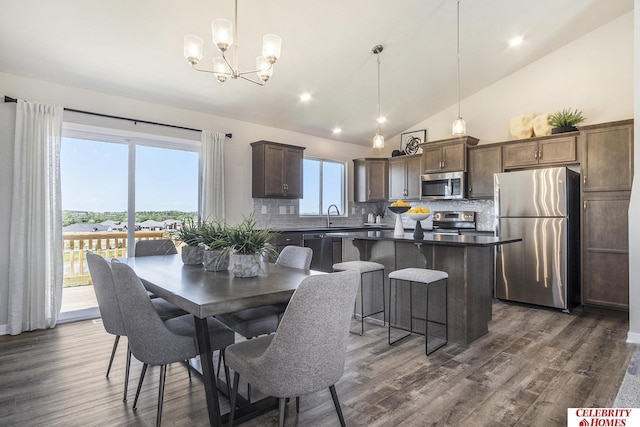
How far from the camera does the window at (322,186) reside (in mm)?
6195

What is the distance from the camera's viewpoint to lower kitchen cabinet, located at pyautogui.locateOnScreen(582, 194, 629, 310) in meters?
4.03

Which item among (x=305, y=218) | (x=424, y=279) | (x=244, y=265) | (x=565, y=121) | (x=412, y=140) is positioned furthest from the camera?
(x=412, y=140)

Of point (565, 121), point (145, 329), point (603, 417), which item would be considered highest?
point (565, 121)

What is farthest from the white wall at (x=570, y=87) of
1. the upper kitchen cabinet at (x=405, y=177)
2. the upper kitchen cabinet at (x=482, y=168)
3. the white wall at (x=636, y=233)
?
the white wall at (x=636, y=233)

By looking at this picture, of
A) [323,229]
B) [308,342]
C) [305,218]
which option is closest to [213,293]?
[308,342]

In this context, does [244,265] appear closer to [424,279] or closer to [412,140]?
[424,279]

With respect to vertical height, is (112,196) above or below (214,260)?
above

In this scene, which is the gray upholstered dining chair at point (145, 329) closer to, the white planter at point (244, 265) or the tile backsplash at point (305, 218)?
the white planter at point (244, 265)

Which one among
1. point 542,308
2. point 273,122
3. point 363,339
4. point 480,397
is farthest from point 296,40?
point 542,308

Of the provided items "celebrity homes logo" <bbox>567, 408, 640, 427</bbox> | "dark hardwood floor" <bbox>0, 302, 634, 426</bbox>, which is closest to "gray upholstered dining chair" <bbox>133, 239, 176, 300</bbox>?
"dark hardwood floor" <bbox>0, 302, 634, 426</bbox>

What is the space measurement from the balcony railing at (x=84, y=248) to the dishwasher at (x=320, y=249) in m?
2.30

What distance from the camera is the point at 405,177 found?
6.37 meters

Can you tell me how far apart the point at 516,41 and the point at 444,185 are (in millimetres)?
2146

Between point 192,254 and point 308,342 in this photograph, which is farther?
point 192,254
